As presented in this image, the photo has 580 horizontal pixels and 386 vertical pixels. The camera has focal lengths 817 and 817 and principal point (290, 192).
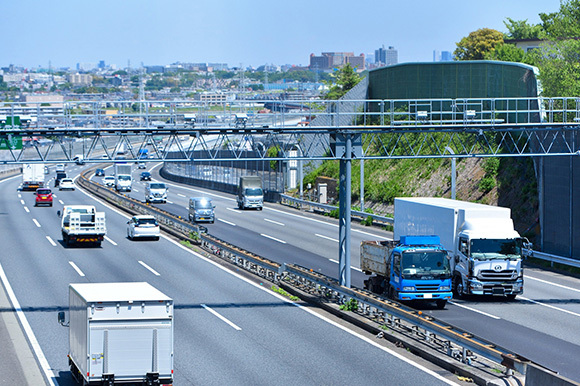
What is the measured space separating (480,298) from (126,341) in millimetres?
18715

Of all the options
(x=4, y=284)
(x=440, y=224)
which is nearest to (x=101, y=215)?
(x=4, y=284)

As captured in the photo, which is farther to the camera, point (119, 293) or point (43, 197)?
point (43, 197)

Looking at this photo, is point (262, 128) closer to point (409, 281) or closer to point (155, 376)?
point (409, 281)

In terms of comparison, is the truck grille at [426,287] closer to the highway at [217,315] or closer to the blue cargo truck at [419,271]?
the blue cargo truck at [419,271]

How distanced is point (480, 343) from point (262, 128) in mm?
13335

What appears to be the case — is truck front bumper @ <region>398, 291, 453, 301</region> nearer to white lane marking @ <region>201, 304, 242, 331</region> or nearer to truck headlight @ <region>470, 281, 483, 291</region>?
truck headlight @ <region>470, 281, 483, 291</region>

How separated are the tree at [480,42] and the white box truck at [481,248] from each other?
294ft

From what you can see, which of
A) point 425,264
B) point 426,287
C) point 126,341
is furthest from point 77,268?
point 126,341

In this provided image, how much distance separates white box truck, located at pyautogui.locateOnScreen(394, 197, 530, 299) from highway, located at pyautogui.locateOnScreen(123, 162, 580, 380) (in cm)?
73

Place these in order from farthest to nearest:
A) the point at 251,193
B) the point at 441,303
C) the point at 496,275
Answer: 1. the point at 251,193
2. the point at 496,275
3. the point at 441,303

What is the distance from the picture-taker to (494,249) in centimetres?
3050

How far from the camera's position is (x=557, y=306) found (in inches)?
1182

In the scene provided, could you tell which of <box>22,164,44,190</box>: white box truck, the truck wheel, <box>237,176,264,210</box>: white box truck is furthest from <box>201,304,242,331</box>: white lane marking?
<box>22,164,44,190</box>: white box truck

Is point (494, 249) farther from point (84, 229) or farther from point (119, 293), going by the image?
point (84, 229)
